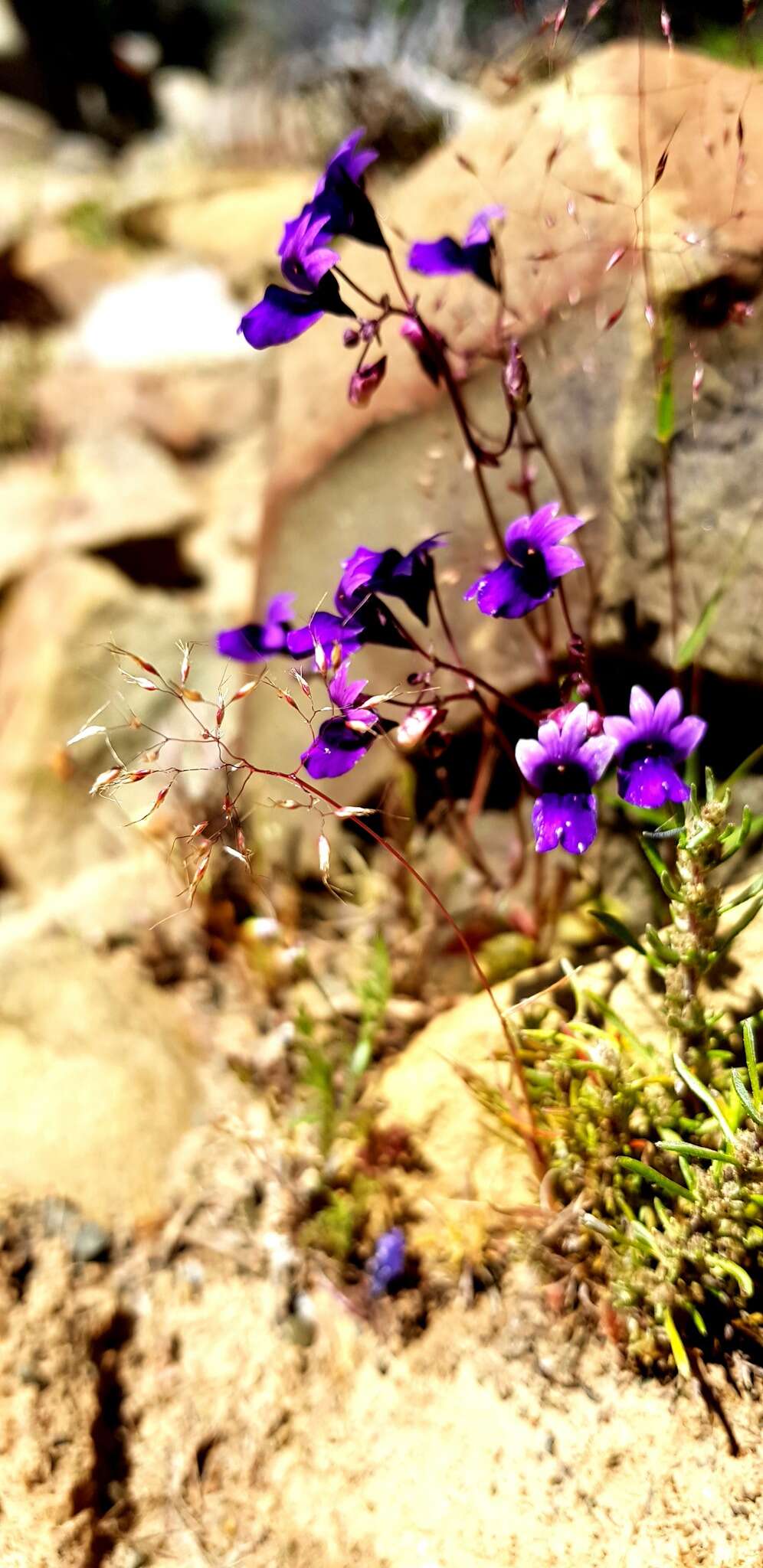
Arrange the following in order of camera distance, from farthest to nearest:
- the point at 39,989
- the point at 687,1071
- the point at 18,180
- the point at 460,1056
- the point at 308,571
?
the point at 18,180
the point at 308,571
the point at 39,989
the point at 460,1056
the point at 687,1071

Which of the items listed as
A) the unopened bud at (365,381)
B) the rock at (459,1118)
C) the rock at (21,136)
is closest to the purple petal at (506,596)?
the unopened bud at (365,381)

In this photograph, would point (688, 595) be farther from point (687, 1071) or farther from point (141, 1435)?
point (141, 1435)

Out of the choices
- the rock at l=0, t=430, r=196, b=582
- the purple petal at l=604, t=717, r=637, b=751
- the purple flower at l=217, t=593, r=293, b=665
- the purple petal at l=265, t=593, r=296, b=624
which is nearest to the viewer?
the purple petal at l=604, t=717, r=637, b=751

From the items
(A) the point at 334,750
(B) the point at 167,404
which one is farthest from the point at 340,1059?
(B) the point at 167,404

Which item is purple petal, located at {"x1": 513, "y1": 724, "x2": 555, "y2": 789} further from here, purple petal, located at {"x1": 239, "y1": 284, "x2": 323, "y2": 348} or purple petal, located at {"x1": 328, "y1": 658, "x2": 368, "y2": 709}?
purple petal, located at {"x1": 239, "y1": 284, "x2": 323, "y2": 348}

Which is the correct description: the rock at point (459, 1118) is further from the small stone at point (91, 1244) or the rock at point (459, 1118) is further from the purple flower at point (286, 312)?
the purple flower at point (286, 312)

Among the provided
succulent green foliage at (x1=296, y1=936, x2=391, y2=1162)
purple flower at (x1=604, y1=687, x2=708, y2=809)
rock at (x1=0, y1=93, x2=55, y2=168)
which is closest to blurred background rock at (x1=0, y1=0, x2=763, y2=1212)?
succulent green foliage at (x1=296, y1=936, x2=391, y2=1162)

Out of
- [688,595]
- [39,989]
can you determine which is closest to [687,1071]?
[688,595]
